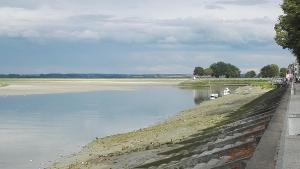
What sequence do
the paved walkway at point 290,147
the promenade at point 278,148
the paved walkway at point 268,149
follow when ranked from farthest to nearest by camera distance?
the paved walkway at point 290,147, the promenade at point 278,148, the paved walkway at point 268,149

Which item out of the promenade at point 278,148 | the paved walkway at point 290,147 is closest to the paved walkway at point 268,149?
the promenade at point 278,148

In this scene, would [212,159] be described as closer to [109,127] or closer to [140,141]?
[140,141]

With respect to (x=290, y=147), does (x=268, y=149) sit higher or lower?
higher

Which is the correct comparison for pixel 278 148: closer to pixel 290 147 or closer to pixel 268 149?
pixel 268 149

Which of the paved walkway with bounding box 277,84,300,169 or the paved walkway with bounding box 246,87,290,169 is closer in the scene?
the paved walkway with bounding box 246,87,290,169

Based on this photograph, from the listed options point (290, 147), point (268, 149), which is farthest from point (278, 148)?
point (290, 147)

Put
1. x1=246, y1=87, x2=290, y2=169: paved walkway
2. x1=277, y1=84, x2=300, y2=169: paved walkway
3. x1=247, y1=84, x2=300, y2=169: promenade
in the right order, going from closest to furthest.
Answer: x1=246, y1=87, x2=290, y2=169: paved walkway < x1=247, y1=84, x2=300, y2=169: promenade < x1=277, y1=84, x2=300, y2=169: paved walkway

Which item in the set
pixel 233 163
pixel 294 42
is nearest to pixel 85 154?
pixel 233 163

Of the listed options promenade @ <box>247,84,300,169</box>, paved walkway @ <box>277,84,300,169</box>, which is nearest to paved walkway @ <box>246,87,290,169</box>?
promenade @ <box>247,84,300,169</box>

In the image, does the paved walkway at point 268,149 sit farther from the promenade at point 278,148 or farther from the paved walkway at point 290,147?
Answer: the paved walkway at point 290,147

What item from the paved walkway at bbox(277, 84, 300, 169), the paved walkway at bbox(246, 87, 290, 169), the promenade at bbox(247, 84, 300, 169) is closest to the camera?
the paved walkway at bbox(246, 87, 290, 169)

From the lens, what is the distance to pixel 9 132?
142 feet

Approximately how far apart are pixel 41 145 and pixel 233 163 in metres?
24.3

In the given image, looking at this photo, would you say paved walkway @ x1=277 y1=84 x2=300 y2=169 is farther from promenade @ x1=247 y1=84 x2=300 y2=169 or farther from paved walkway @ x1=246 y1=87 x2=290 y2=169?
paved walkway @ x1=246 y1=87 x2=290 y2=169
